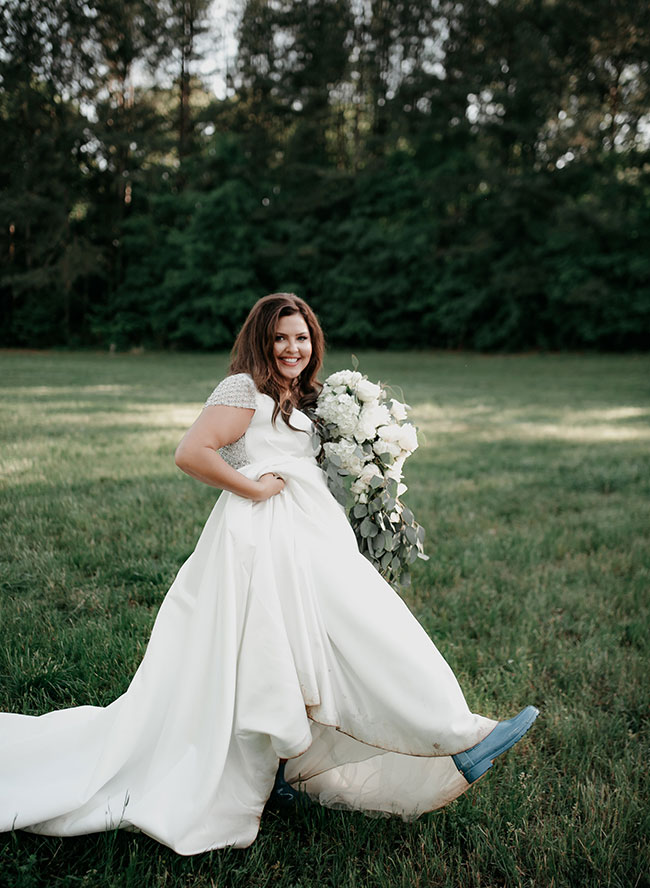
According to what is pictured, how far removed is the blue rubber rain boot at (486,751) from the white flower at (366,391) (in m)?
1.22

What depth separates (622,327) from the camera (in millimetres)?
28906

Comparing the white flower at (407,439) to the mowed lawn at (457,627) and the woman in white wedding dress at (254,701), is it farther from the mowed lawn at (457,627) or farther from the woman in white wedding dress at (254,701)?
the woman in white wedding dress at (254,701)

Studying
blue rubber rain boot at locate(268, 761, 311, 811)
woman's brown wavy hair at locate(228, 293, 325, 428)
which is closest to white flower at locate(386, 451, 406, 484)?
woman's brown wavy hair at locate(228, 293, 325, 428)

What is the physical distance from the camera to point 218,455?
2250 mm

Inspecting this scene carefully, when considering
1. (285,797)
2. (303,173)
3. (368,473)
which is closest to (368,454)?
(368,473)

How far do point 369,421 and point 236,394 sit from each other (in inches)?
20.2

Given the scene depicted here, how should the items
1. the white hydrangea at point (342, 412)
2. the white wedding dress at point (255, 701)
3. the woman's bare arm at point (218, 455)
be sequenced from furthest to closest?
the white hydrangea at point (342, 412) < the woman's bare arm at point (218, 455) < the white wedding dress at point (255, 701)

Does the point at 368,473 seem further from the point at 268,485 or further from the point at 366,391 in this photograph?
the point at 268,485

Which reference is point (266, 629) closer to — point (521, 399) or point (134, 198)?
point (521, 399)

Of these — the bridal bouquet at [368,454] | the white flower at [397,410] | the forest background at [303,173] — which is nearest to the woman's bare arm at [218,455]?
the bridal bouquet at [368,454]

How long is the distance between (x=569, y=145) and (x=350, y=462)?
1250 inches

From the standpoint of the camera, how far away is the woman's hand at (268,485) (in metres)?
2.23

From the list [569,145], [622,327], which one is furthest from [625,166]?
[622,327]

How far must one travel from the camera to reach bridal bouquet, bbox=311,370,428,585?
2443 mm
